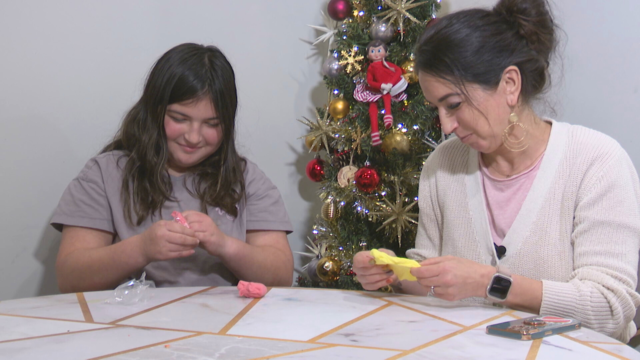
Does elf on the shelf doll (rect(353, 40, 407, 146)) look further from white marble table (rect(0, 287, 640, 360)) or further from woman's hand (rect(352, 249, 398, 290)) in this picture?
white marble table (rect(0, 287, 640, 360))

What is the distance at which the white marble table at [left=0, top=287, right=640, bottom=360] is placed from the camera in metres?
0.77

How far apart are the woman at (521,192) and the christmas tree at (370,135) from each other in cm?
72

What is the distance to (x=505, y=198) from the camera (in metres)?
1.39

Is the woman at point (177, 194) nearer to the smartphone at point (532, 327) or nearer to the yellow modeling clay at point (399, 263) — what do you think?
the yellow modeling clay at point (399, 263)

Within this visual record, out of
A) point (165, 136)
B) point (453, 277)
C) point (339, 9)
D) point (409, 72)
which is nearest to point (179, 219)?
point (165, 136)

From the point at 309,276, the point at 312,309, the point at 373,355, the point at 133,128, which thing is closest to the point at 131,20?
the point at 133,128

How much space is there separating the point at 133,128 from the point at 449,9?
1.54m

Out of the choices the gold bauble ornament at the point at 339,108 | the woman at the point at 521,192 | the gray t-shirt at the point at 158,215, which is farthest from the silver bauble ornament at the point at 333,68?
the woman at the point at 521,192

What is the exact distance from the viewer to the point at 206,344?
82 cm

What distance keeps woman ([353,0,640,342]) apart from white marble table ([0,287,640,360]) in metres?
0.13

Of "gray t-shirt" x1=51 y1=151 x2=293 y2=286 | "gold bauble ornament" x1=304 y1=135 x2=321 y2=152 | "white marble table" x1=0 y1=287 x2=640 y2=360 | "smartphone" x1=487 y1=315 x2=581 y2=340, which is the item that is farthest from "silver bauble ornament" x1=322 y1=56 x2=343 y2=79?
"smartphone" x1=487 y1=315 x2=581 y2=340

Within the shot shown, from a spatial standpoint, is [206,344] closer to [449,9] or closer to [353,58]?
[353,58]

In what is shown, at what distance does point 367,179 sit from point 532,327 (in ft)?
4.39

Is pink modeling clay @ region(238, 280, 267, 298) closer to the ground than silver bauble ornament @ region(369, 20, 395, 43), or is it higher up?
closer to the ground
